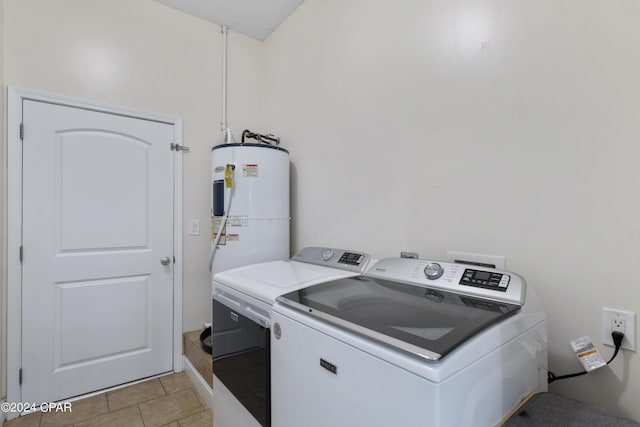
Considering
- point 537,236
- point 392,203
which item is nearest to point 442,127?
point 392,203

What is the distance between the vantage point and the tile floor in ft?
5.87

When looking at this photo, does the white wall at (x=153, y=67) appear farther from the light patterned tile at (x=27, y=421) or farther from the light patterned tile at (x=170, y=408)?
the light patterned tile at (x=27, y=421)

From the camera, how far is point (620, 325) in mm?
942

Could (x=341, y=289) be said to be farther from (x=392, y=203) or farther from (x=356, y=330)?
(x=392, y=203)

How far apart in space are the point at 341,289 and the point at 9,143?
2.17 m

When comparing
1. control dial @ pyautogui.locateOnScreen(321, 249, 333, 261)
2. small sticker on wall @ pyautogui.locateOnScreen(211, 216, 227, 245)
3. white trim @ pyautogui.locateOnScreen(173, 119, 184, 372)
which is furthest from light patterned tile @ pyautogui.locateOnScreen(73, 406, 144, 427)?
control dial @ pyautogui.locateOnScreen(321, 249, 333, 261)

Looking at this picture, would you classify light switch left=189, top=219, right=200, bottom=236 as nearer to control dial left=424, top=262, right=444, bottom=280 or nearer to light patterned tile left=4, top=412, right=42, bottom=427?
light patterned tile left=4, top=412, right=42, bottom=427

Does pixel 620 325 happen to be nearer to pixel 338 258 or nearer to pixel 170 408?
pixel 338 258

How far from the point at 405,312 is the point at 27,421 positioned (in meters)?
2.39

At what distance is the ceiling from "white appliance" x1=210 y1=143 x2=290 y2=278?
46.4 inches

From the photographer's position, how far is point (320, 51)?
2.12 metres

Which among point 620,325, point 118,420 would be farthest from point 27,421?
point 620,325

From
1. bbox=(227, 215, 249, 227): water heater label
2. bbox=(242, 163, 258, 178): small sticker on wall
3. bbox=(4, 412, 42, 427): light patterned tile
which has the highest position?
bbox=(242, 163, 258, 178): small sticker on wall

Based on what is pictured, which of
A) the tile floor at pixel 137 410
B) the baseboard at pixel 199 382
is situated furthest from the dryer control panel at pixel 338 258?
the tile floor at pixel 137 410
